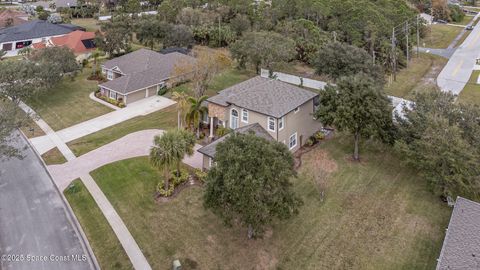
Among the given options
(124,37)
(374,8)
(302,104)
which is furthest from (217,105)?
(374,8)

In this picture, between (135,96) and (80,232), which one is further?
(135,96)

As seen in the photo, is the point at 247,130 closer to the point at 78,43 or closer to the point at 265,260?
the point at 265,260

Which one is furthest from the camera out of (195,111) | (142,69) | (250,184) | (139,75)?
(142,69)

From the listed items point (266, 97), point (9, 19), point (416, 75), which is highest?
point (9, 19)

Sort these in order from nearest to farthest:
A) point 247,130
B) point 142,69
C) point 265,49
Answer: point 247,130 → point 265,49 → point 142,69

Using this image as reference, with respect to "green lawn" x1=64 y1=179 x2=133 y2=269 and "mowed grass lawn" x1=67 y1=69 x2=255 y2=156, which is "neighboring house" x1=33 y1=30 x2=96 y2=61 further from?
"green lawn" x1=64 y1=179 x2=133 y2=269

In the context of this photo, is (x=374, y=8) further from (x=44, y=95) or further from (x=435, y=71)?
(x=44, y=95)

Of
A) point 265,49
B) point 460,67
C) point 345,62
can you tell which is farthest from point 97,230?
point 460,67

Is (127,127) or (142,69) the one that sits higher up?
(142,69)

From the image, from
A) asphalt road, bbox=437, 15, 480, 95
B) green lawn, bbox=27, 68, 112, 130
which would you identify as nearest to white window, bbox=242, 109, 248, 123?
green lawn, bbox=27, 68, 112, 130
